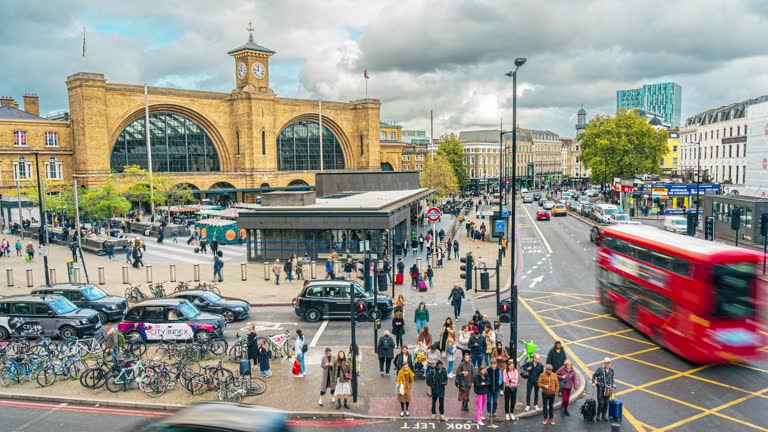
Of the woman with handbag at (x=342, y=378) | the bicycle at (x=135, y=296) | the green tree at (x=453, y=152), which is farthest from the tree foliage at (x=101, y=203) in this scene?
the green tree at (x=453, y=152)

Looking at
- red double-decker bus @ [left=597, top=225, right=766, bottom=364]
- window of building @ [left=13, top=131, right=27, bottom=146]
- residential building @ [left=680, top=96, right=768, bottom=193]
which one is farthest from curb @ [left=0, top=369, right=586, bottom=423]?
residential building @ [left=680, top=96, right=768, bottom=193]

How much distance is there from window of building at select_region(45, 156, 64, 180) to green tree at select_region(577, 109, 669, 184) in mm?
67527

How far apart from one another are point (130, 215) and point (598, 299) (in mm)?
50339

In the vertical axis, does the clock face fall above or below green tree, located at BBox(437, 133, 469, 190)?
above

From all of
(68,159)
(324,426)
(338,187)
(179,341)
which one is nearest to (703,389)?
(324,426)

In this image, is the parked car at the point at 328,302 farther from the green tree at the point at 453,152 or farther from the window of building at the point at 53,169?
the green tree at the point at 453,152

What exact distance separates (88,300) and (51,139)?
50307mm

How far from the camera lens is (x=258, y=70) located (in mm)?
79188

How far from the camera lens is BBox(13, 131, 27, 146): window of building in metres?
61.1

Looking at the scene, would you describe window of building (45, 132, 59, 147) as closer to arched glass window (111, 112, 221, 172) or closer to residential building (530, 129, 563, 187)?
arched glass window (111, 112, 221, 172)

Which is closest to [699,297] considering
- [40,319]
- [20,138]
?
[40,319]

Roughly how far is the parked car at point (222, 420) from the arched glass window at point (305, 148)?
7886cm

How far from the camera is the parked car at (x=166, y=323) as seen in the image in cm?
1888

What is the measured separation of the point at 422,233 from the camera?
50.3 meters
